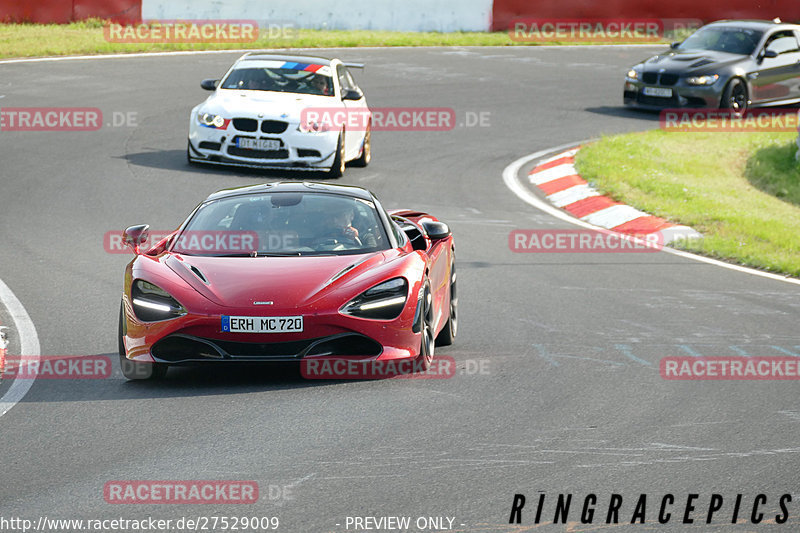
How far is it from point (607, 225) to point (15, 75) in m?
13.3

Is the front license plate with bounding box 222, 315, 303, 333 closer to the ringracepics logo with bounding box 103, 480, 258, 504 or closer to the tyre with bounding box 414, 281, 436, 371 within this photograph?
the tyre with bounding box 414, 281, 436, 371

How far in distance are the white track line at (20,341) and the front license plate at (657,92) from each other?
50.2 feet

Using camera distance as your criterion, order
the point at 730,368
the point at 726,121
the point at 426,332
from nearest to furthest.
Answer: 1. the point at 426,332
2. the point at 730,368
3. the point at 726,121

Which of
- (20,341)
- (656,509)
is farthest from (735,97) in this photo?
(656,509)

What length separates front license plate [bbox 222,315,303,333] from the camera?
802cm

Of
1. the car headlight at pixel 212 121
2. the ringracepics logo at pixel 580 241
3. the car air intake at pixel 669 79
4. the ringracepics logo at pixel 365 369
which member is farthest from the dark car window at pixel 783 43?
the ringracepics logo at pixel 365 369

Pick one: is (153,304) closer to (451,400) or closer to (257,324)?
(257,324)

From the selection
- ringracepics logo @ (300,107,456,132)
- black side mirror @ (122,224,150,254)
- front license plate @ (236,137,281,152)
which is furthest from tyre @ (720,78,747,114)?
black side mirror @ (122,224,150,254)

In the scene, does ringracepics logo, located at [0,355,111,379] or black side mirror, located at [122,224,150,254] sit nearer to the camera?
ringracepics logo, located at [0,355,111,379]

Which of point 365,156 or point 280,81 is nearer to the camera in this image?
point 280,81

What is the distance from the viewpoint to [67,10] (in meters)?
30.7

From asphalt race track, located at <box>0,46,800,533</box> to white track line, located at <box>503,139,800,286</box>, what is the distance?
26 cm

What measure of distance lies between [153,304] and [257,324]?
2.31 ft

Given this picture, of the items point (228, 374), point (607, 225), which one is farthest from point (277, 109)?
point (228, 374)
